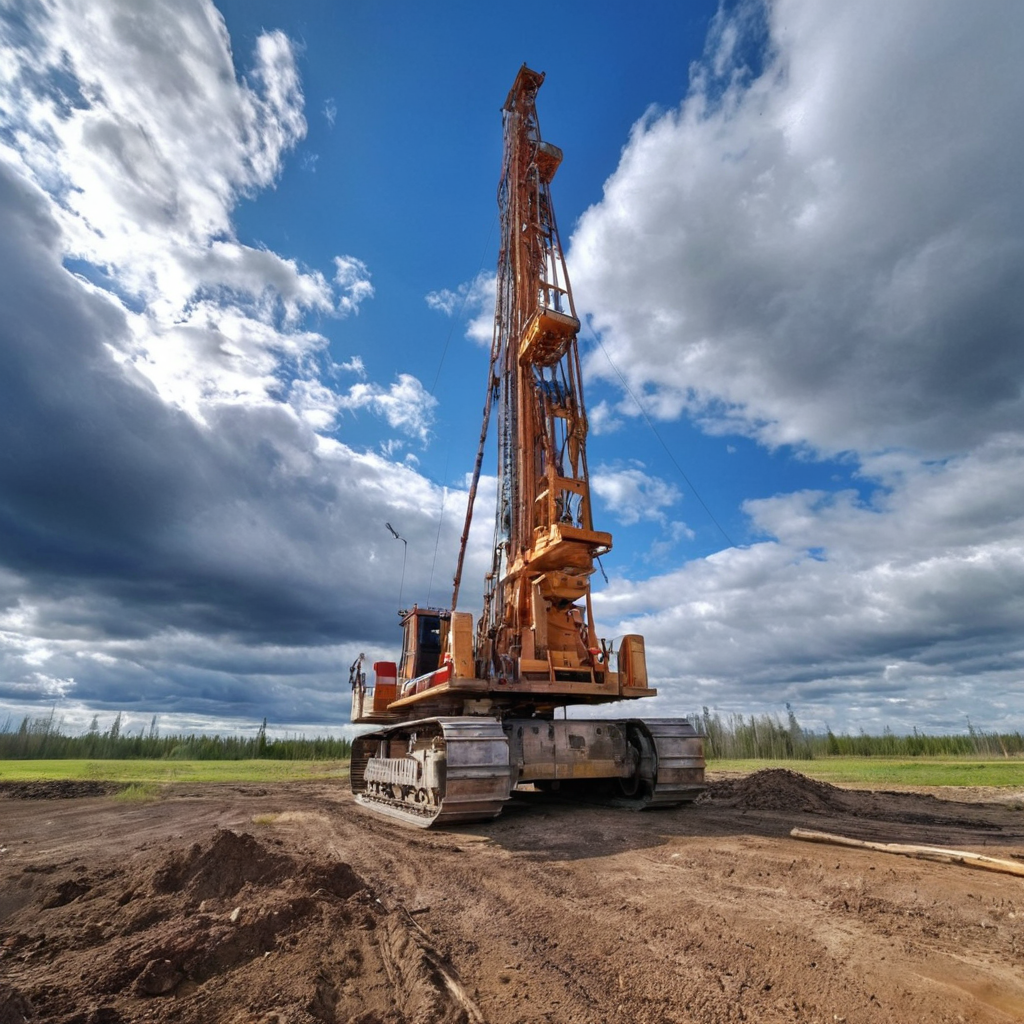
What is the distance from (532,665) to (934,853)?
229 inches

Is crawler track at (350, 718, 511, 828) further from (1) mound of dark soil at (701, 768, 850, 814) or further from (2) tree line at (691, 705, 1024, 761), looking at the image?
(2) tree line at (691, 705, 1024, 761)

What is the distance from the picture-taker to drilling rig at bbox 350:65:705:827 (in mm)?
9609

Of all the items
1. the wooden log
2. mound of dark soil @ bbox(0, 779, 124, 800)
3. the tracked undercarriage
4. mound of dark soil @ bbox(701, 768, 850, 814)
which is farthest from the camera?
mound of dark soil @ bbox(0, 779, 124, 800)

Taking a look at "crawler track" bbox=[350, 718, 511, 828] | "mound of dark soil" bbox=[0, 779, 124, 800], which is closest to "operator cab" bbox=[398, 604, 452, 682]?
"crawler track" bbox=[350, 718, 511, 828]

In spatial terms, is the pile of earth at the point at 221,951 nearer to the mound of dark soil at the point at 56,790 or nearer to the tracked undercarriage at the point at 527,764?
the tracked undercarriage at the point at 527,764

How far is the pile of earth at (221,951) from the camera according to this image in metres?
2.95

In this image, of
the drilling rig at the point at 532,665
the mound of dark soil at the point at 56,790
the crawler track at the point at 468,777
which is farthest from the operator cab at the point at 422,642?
the mound of dark soil at the point at 56,790

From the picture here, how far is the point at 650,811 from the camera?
1027 cm

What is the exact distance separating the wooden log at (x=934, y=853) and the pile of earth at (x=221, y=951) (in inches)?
192

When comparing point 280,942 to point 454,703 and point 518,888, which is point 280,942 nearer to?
point 518,888

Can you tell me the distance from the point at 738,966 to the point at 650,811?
7.36m

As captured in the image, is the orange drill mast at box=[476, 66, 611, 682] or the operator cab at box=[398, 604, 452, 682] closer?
the orange drill mast at box=[476, 66, 611, 682]

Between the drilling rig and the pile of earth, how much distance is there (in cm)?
410

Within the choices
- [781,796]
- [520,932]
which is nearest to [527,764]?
[781,796]
